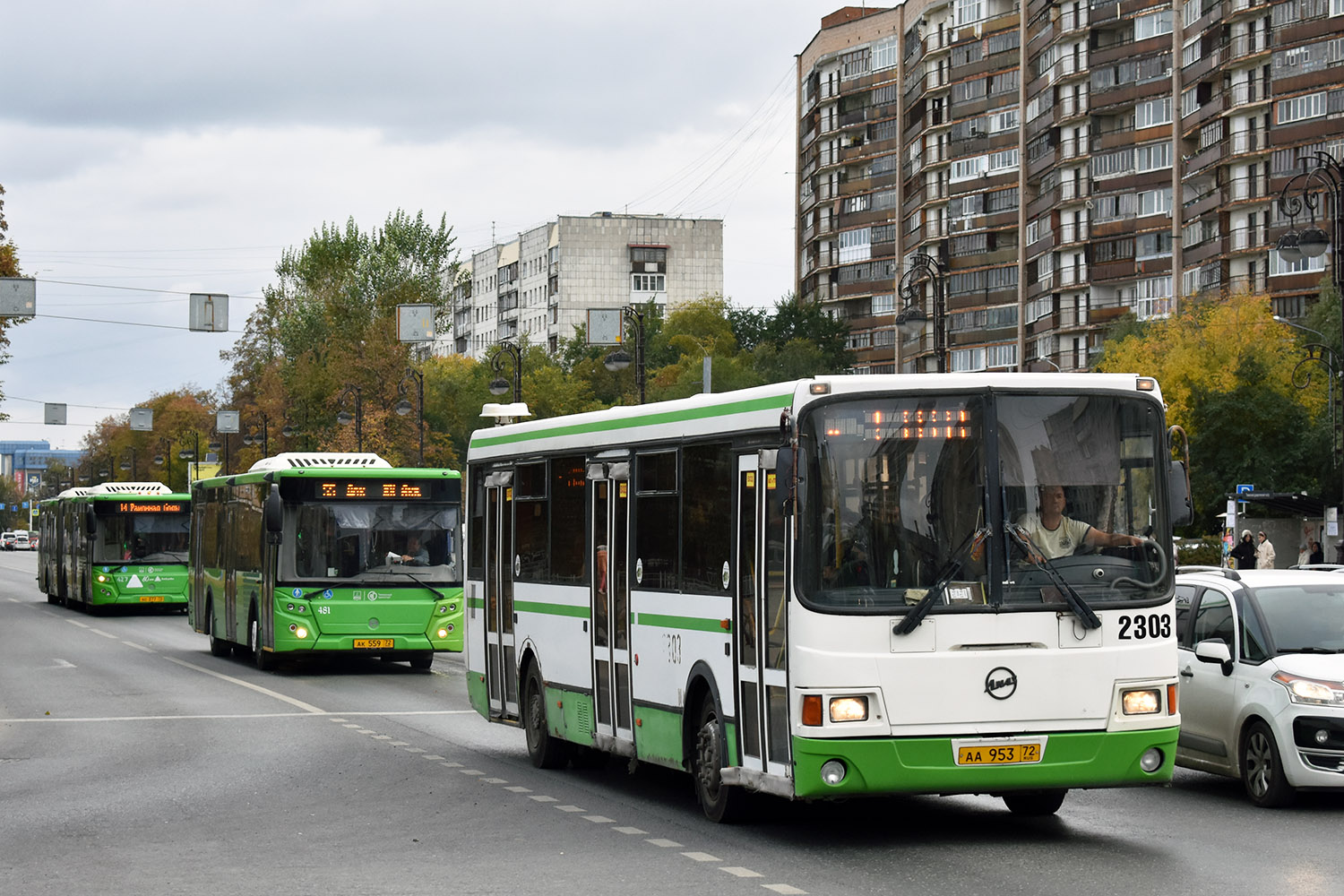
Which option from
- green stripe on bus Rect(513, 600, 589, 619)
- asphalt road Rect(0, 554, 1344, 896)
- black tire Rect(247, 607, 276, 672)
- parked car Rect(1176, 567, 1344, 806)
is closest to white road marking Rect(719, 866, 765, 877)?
asphalt road Rect(0, 554, 1344, 896)

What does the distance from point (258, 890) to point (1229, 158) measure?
79.0 m

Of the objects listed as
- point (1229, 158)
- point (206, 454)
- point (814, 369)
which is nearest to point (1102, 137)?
point (1229, 158)

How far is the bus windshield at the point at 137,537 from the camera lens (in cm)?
4809

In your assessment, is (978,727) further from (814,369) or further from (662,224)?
(662,224)

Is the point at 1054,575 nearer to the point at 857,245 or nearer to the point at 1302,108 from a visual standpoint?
the point at 1302,108

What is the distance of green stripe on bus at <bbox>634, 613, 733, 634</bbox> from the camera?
12711 millimetres

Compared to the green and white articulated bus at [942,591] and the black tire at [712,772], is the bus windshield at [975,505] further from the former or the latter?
the black tire at [712,772]

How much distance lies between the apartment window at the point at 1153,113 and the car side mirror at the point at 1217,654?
80.9 meters

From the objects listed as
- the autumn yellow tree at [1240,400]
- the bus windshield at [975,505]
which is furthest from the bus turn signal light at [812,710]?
the autumn yellow tree at [1240,400]

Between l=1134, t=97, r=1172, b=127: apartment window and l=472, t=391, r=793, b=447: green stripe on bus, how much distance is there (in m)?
78.5

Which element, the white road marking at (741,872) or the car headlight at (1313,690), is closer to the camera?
the white road marking at (741,872)

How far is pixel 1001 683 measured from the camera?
11484 millimetres

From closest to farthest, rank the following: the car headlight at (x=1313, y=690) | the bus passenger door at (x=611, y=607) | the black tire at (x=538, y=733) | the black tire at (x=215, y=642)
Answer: the car headlight at (x=1313, y=690), the bus passenger door at (x=611, y=607), the black tire at (x=538, y=733), the black tire at (x=215, y=642)

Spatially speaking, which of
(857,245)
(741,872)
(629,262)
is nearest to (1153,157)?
(857,245)
